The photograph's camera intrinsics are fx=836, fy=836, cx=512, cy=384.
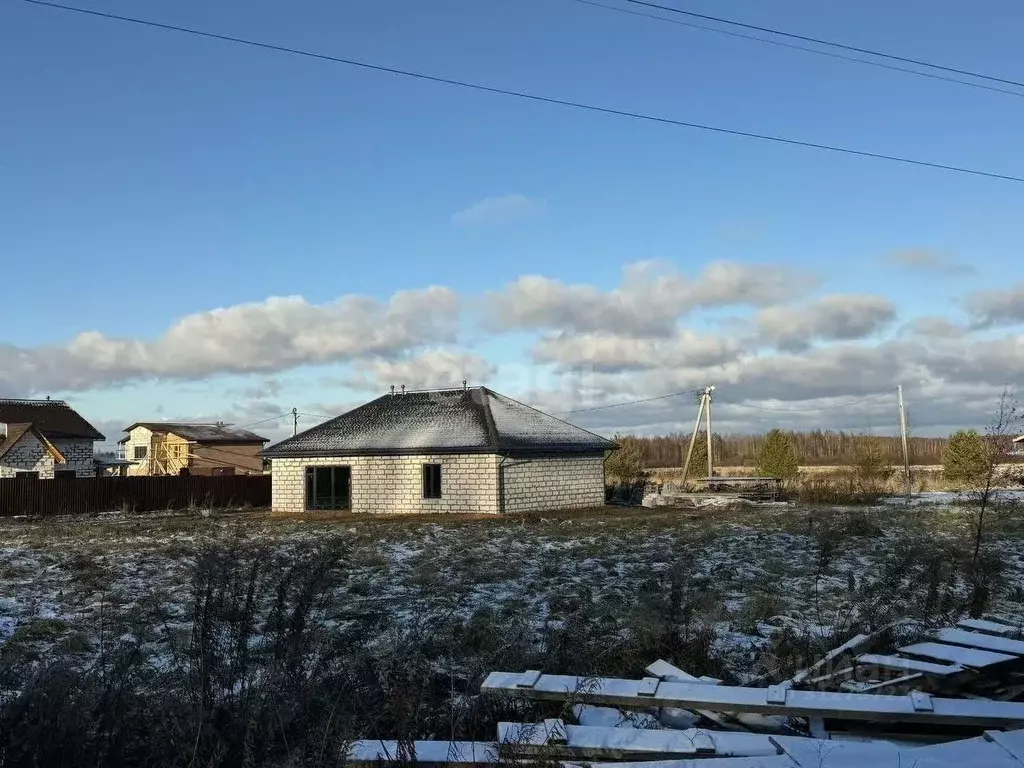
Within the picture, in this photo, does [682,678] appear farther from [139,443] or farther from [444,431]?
[139,443]

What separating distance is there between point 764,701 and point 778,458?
3908 cm

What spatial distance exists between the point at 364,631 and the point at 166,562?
7378mm

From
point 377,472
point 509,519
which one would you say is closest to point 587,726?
point 509,519

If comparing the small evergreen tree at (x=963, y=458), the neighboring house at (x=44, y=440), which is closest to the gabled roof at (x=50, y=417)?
the neighboring house at (x=44, y=440)

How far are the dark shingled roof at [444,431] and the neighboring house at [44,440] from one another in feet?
49.3

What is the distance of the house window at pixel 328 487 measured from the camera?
2873cm

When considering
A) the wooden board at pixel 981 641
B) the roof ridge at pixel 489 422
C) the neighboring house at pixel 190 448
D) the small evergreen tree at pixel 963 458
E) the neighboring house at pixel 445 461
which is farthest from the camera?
the neighboring house at pixel 190 448

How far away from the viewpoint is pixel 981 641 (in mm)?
6699

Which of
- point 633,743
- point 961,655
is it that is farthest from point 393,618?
point 961,655

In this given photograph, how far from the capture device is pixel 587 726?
5109mm

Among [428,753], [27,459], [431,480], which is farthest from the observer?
[27,459]

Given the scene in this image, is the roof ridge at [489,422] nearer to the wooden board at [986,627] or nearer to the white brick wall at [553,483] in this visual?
the white brick wall at [553,483]

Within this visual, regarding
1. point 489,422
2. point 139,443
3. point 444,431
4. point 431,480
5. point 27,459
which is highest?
point 139,443

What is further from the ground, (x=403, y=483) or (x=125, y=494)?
(x=403, y=483)
